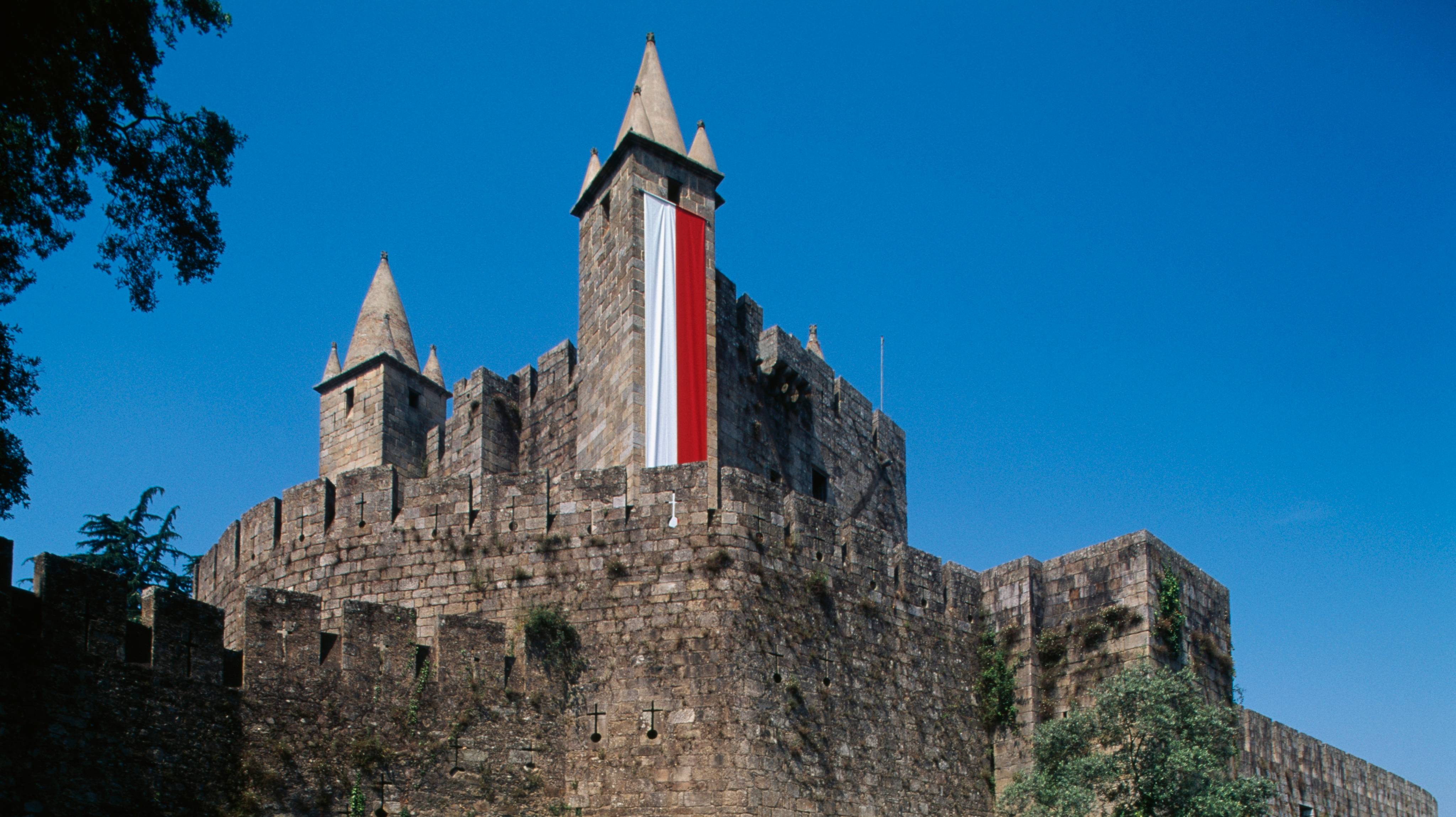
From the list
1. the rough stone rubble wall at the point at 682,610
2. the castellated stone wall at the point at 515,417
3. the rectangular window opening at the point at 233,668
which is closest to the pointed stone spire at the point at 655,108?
the castellated stone wall at the point at 515,417

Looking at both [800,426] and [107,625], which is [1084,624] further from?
[107,625]

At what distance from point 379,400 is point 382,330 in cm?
201

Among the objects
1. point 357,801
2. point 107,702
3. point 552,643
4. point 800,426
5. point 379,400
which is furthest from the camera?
point 379,400

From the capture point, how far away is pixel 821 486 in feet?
93.4

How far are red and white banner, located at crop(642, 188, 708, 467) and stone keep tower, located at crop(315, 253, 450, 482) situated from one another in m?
9.31

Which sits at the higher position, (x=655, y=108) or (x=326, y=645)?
(x=655, y=108)

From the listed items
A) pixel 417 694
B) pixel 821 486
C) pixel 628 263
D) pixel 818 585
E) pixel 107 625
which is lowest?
pixel 417 694

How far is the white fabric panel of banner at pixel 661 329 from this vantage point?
22.6 m

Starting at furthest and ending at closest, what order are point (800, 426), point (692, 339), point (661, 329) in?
point (800, 426) → point (692, 339) → point (661, 329)

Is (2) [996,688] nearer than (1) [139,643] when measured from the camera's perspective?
No

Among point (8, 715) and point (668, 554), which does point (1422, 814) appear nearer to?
point (668, 554)

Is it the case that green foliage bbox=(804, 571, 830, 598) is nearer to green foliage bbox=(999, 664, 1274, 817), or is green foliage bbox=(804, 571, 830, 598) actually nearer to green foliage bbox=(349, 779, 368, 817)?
green foliage bbox=(999, 664, 1274, 817)

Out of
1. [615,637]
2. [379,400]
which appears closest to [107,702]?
[615,637]

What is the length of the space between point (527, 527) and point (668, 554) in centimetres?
197
